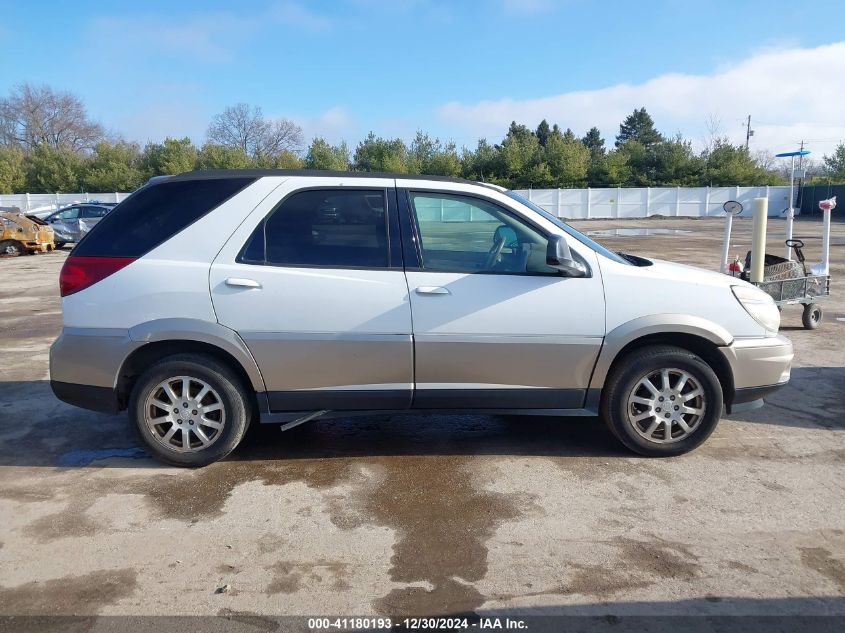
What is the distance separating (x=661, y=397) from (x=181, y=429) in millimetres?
3317

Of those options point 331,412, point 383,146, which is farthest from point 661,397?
point 383,146

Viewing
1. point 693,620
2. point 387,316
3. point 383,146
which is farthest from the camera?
point 383,146

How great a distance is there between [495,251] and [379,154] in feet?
166

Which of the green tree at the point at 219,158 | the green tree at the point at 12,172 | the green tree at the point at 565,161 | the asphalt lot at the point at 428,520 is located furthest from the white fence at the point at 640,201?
the asphalt lot at the point at 428,520

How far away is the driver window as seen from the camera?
14.8ft

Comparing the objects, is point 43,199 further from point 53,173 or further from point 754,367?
point 754,367

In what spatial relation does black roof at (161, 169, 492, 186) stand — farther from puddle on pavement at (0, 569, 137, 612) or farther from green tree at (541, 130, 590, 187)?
green tree at (541, 130, 590, 187)

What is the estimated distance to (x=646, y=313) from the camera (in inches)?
177

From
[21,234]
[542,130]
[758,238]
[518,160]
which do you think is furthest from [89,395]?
[542,130]

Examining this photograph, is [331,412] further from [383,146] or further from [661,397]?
[383,146]

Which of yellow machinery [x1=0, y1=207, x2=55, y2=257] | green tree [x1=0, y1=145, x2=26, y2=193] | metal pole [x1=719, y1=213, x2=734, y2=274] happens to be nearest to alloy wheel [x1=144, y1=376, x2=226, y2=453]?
metal pole [x1=719, y1=213, x2=734, y2=274]

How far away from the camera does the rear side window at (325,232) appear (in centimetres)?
450

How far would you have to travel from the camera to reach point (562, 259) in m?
4.34

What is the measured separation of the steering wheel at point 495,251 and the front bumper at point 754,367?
166 cm
